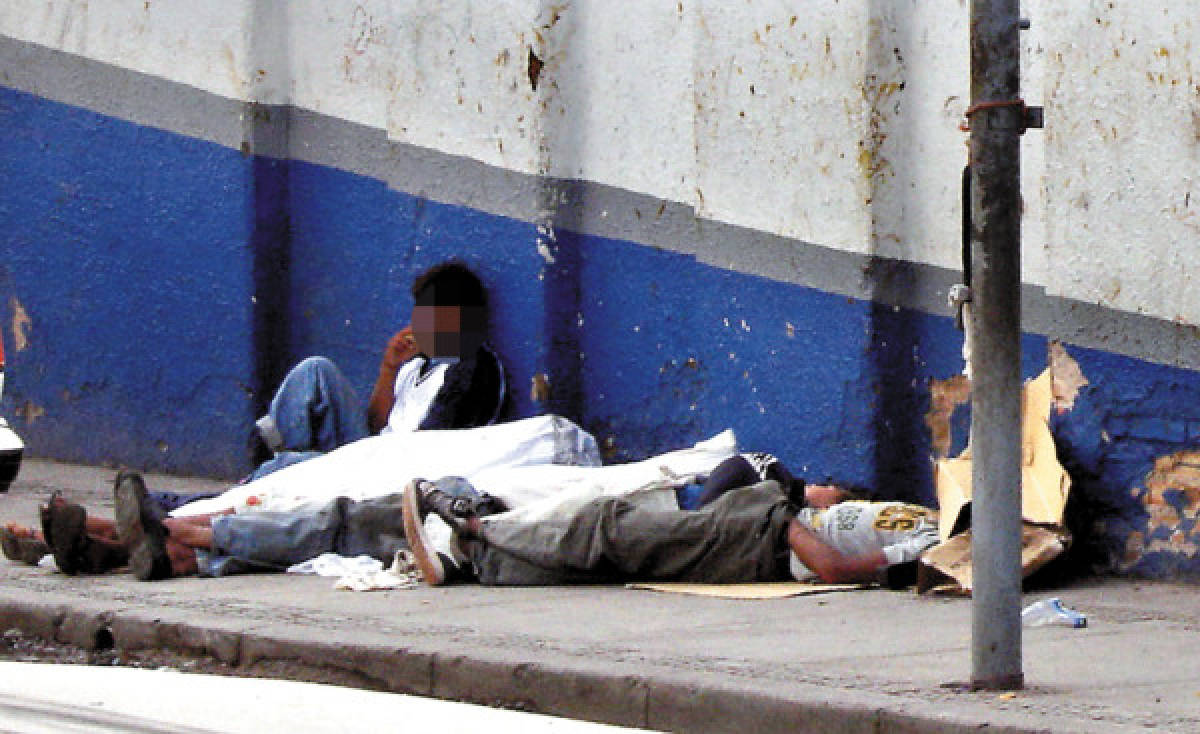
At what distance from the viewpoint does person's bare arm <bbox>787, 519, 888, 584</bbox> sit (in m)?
6.58

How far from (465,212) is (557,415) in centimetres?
94

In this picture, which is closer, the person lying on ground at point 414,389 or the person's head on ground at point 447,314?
the person lying on ground at point 414,389

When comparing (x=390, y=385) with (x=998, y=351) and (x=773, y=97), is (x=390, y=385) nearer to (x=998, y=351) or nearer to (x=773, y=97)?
(x=773, y=97)

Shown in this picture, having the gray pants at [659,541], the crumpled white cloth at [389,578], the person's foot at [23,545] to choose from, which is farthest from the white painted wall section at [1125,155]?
the person's foot at [23,545]

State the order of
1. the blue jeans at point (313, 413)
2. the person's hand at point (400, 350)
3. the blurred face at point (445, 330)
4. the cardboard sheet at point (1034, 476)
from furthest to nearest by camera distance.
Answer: the person's hand at point (400, 350) → the blurred face at point (445, 330) → the blue jeans at point (313, 413) → the cardboard sheet at point (1034, 476)

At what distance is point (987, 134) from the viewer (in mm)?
4816

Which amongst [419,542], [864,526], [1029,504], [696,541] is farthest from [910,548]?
[419,542]

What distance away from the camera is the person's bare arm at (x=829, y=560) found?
658 cm

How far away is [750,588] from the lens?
6.62 metres

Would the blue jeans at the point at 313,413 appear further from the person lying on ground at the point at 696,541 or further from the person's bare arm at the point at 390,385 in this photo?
the person lying on ground at the point at 696,541

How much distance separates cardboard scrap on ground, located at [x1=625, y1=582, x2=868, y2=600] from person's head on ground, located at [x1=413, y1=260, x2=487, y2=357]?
1.60m

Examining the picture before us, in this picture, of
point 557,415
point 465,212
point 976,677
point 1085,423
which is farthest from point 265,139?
point 976,677

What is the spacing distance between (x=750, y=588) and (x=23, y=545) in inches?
98.9

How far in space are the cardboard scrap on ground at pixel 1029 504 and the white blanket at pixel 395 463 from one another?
1447mm
